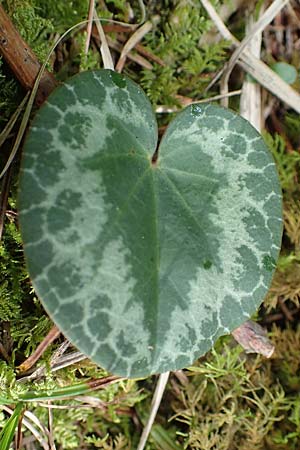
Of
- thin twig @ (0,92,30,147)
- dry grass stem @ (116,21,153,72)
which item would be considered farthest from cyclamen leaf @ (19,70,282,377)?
dry grass stem @ (116,21,153,72)

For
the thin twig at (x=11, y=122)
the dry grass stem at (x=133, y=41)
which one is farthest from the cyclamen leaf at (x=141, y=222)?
the dry grass stem at (x=133, y=41)

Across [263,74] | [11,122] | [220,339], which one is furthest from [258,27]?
[220,339]

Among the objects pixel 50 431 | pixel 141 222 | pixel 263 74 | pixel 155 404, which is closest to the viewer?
pixel 141 222

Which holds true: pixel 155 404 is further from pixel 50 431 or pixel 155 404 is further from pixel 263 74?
pixel 263 74

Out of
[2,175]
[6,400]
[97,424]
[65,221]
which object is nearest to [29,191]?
[65,221]

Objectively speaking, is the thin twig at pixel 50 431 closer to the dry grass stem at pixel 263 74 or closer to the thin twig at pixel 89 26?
the thin twig at pixel 89 26

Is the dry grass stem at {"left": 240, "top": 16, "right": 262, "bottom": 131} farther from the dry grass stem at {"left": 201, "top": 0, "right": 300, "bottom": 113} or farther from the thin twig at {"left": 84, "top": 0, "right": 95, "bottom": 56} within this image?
the thin twig at {"left": 84, "top": 0, "right": 95, "bottom": 56}

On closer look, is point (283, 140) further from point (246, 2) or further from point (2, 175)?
point (2, 175)
